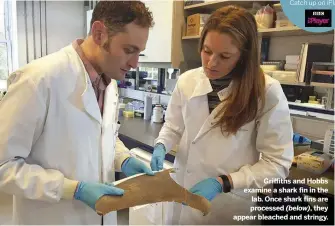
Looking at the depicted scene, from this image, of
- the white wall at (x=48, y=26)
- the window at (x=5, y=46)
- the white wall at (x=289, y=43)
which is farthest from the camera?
the white wall at (x=48, y=26)

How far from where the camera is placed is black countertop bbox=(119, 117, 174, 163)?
1.89m

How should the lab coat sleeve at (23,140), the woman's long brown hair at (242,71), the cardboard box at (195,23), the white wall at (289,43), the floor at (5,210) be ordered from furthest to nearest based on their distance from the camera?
the floor at (5,210), the cardboard box at (195,23), the white wall at (289,43), the woman's long brown hair at (242,71), the lab coat sleeve at (23,140)

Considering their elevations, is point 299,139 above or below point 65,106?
below

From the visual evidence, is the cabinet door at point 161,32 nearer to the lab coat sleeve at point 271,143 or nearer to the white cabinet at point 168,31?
the white cabinet at point 168,31

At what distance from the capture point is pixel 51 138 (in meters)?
0.82

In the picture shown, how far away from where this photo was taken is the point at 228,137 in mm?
1079

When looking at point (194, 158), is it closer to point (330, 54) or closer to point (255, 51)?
point (255, 51)

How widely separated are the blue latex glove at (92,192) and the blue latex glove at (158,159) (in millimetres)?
328

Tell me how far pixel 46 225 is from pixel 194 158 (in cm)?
59

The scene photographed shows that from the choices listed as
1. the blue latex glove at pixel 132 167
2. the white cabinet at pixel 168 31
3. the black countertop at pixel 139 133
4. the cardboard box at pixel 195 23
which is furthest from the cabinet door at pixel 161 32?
the blue latex glove at pixel 132 167

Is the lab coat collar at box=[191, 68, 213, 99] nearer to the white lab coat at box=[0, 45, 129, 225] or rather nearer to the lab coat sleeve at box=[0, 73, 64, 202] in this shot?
the white lab coat at box=[0, 45, 129, 225]

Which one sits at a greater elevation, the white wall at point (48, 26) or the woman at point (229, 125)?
the white wall at point (48, 26)

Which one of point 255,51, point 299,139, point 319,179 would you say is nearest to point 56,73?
point 255,51

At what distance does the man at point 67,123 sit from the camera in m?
0.76
